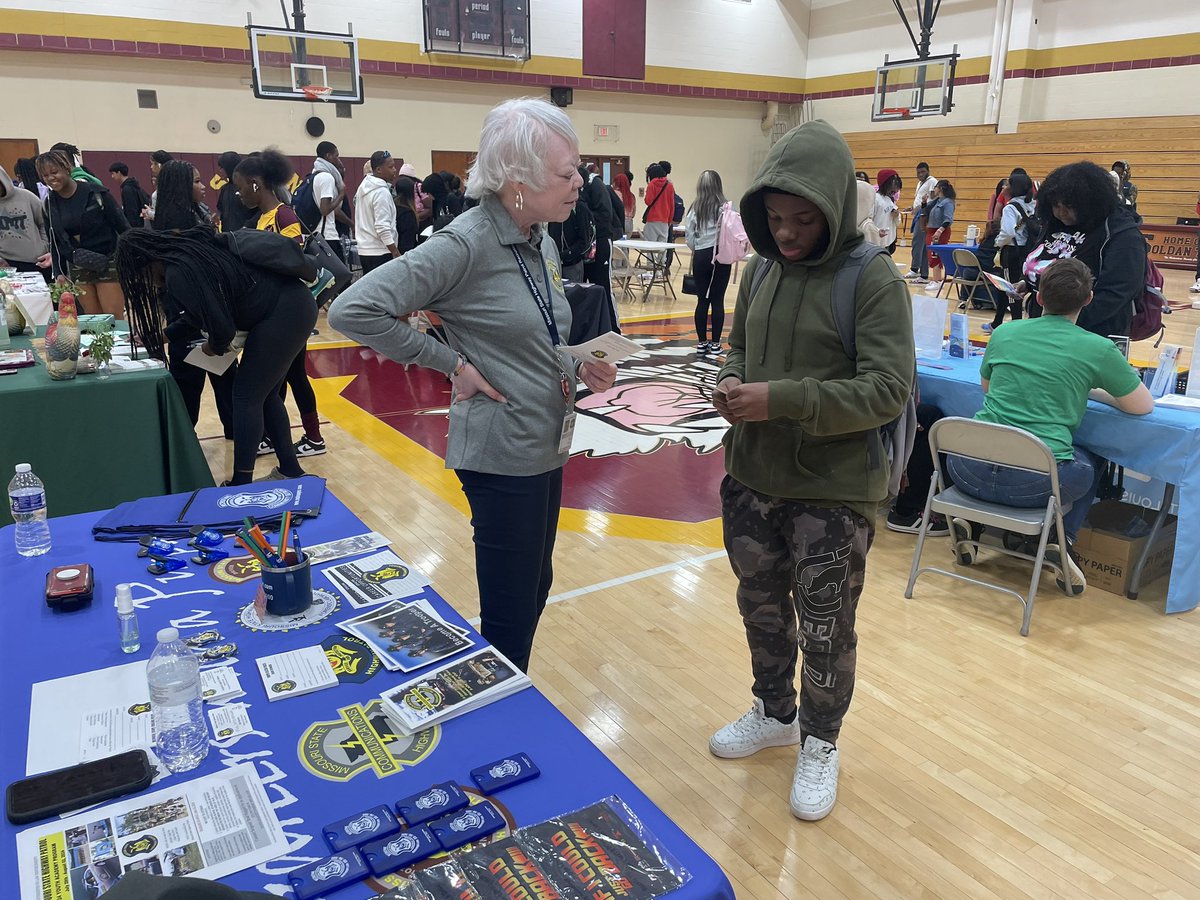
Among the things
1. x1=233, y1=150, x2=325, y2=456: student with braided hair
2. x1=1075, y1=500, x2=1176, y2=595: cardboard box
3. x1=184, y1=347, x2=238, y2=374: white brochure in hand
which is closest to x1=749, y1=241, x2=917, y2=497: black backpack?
x1=1075, y1=500, x2=1176, y2=595: cardboard box

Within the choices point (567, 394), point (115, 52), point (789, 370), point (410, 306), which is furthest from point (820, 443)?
point (115, 52)

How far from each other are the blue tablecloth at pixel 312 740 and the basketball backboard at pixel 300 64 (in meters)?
11.0

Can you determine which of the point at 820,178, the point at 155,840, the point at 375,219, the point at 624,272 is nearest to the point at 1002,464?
the point at 820,178

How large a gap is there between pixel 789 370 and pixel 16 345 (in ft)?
13.2

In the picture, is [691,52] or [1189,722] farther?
[691,52]

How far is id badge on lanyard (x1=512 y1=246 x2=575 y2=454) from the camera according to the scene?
1.79 m

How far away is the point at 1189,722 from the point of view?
8.02 ft

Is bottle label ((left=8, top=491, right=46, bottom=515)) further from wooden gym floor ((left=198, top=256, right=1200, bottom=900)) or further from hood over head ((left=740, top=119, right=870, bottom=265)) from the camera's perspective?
hood over head ((left=740, top=119, right=870, bottom=265))

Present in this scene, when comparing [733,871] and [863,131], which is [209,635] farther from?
[863,131]

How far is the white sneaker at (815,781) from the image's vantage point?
2.04 metres

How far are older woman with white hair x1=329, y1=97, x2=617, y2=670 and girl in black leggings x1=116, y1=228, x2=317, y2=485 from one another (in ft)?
5.96

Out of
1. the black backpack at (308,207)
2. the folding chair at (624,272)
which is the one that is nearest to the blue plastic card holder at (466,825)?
the black backpack at (308,207)

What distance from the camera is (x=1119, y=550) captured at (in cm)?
323

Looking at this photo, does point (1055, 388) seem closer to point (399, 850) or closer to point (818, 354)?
point (818, 354)
